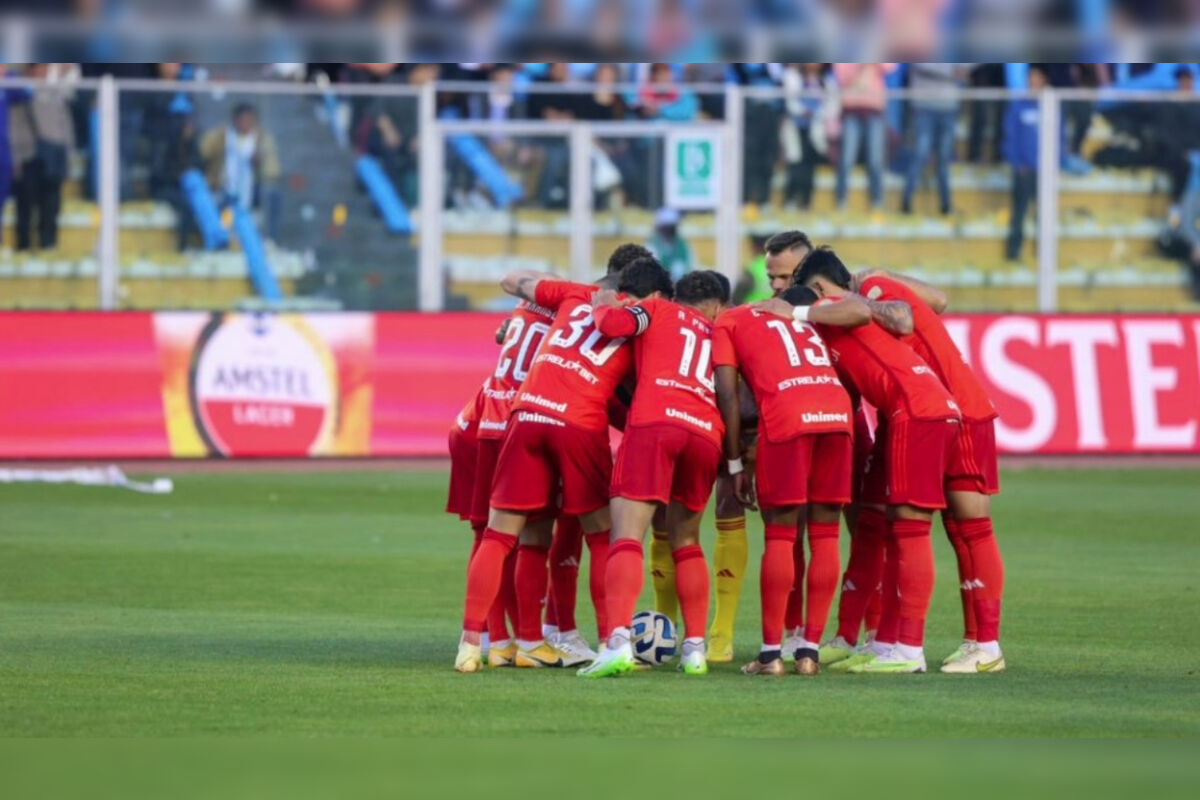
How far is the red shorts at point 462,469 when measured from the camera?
1083cm

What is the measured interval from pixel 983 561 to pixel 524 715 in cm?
290

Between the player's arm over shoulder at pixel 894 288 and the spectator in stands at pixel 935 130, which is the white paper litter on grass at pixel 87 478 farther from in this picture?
the player's arm over shoulder at pixel 894 288

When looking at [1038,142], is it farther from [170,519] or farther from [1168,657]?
[1168,657]

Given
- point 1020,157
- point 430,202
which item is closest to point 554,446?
point 430,202

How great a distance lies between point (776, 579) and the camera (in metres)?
Result: 9.90

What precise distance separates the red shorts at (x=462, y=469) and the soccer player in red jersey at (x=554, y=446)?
2.20 feet

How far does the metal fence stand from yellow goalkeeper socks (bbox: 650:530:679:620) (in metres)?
11.4

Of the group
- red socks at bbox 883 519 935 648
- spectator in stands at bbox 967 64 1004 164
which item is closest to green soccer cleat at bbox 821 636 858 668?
red socks at bbox 883 519 935 648

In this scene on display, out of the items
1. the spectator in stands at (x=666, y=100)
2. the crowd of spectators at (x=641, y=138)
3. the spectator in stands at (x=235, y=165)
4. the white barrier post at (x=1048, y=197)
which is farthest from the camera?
the white barrier post at (x=1048, y=197)

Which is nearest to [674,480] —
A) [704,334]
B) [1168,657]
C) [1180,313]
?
[704,334]

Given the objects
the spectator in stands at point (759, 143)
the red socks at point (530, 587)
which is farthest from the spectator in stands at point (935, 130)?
the red socks at point (530, 587)

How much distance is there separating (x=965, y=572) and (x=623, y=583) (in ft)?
5.86

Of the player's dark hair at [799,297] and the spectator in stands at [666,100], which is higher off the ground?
the spectator in stands at [666,100]

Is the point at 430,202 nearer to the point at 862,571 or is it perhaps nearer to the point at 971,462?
the point at 862,571
